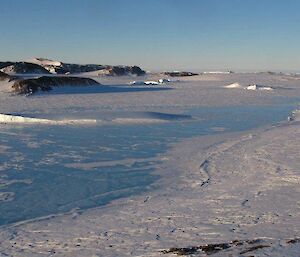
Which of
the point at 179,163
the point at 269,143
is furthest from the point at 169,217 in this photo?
the point at 269,143

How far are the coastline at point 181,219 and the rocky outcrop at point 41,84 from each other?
20.5 meters

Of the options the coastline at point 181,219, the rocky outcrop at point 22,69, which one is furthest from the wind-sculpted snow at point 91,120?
the rocky outcrop at point 22,69

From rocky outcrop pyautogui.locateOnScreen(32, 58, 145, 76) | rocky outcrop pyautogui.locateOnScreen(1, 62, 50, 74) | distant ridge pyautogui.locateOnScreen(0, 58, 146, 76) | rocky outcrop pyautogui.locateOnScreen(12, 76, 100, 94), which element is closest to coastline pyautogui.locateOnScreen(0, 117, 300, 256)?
rocky outcrop pyautogui.locateOnScreen(12, 76, 100, 94)

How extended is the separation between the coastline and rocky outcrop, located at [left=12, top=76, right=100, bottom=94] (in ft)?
67.3

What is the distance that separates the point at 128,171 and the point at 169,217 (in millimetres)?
3082

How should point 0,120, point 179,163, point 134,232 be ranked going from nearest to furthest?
point 134,232 → point 179,163 → point 0,120

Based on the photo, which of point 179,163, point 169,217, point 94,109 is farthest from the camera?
point 94,109

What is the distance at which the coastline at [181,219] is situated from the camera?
5.83m

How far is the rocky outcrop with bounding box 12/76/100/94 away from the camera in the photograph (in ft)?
96.1

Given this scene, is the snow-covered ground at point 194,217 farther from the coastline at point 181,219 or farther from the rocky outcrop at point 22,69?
the rocky outcrop at point 22,69

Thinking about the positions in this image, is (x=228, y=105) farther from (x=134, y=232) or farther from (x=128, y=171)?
(x=134, y=232)

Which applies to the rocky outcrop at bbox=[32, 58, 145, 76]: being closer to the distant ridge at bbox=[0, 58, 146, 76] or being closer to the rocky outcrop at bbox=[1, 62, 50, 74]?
the distant ridge at bbox=[0, 58, 146, 76]

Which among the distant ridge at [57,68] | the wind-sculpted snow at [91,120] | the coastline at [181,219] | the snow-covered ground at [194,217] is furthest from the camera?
the distant ridge at [57,68]

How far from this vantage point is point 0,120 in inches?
697
